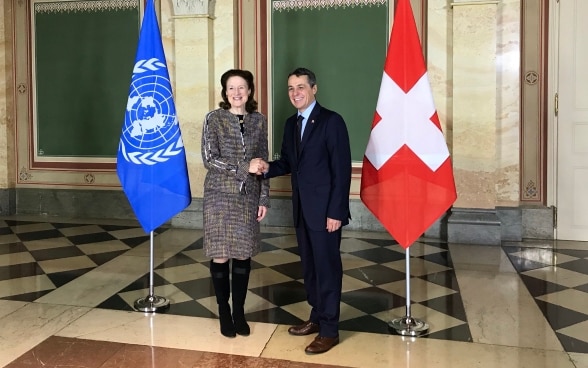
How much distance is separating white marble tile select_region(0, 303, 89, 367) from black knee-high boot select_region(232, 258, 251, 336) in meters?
1.08

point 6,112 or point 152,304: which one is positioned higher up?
point 6,112

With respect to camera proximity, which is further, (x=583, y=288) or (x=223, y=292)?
(x=583, y=288)

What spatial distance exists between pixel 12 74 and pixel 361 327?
614 centimetres

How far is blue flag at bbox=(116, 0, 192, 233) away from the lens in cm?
370

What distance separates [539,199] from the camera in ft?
19.6

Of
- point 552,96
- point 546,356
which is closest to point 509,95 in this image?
point 552,96

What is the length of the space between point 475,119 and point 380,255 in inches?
68.3

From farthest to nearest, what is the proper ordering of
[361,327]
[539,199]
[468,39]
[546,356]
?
1. [539,199]
2. [468,39]
3. [361,327]
4. [546,356]

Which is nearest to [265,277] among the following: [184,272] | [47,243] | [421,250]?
[184,272]

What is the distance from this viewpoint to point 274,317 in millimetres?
3521

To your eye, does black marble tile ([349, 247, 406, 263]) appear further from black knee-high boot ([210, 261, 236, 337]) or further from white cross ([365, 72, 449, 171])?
black knee-high boot ([210, 261, 236, 337])

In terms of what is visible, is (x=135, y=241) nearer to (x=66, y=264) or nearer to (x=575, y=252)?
(x=66, y=264)

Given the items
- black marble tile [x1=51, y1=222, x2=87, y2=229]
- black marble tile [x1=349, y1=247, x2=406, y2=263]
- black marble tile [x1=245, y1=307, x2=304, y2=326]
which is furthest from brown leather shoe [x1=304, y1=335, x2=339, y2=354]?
black marble tile [x1=51, y1=222, x2=87, y2=229]

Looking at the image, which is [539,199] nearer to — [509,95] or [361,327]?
[509,95]
